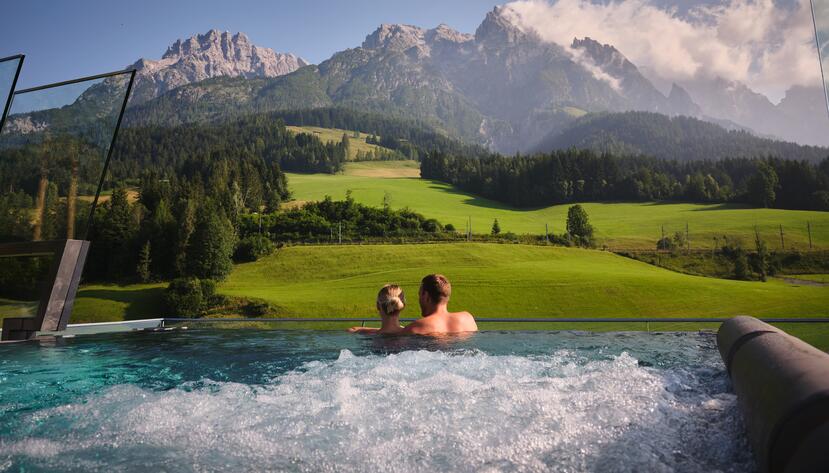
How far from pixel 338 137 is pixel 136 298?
10777cm

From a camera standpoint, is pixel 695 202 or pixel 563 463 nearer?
pixel 563 463

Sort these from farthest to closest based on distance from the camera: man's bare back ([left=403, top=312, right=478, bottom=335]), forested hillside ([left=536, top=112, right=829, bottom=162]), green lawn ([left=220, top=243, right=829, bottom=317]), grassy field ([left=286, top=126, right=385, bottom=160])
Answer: grassy field ([left=286, top=126, right=385, bottom=160]), forested hillside ([left=536, top=112, right=829, bottom=162]), green lawn ([left=220, top=243, right=829, bottom=317]), man's bare back ([left=403, top=312, right=478, bottom=335])

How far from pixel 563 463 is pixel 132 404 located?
94.1 inches

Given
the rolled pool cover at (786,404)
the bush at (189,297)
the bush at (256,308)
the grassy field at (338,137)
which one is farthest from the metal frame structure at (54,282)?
the grassy field at (338,137)

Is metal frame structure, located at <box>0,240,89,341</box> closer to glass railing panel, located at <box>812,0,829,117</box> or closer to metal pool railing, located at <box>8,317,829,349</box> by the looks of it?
metal pool railing, located at <box>8,317,829,349</box>

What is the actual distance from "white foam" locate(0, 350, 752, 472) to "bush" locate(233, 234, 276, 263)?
39.9m

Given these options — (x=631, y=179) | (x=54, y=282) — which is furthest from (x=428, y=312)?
(x=631, y=179)

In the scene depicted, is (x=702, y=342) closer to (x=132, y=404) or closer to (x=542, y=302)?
(x=132, y=404)

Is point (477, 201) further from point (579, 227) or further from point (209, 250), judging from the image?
point (209, 250)

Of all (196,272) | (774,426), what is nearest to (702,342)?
(774,426)

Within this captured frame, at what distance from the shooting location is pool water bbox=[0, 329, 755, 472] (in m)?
2.13

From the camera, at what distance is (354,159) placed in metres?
118

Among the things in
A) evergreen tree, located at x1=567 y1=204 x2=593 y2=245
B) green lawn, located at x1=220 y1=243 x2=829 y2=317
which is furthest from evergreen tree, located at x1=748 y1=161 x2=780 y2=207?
green lawn, located at x1=220 y1=243 x2=829 y2=317

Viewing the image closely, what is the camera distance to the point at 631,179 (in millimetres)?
74562
